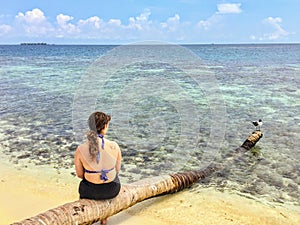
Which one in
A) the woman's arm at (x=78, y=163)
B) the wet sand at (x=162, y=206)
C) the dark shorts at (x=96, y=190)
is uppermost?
the woman's arm at (x=78, y=163)

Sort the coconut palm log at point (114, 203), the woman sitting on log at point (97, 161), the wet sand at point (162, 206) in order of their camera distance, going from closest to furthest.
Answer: the coconut palm log at point (114, 203), the woman sitting on log at point (97, 161), the wet sand at point (162, 206)

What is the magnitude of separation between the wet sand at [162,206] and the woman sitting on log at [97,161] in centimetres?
72

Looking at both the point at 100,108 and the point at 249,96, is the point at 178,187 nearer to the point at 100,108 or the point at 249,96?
the point at 100,108

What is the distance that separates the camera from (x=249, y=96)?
18.7 metres

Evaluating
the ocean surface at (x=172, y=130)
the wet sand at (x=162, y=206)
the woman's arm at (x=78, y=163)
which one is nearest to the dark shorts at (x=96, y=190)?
the woman's arm at (x=78, y=163)

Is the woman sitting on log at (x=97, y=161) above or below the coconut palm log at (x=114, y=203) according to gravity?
above

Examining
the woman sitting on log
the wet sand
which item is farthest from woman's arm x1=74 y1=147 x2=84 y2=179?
the wet sand

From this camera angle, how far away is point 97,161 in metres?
5.00

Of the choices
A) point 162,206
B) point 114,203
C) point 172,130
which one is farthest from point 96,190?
point 172,130

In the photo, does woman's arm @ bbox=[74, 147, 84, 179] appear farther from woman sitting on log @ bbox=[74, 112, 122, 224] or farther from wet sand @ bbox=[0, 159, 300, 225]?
wet sand @ bbox=[0, 159, 300, 225]

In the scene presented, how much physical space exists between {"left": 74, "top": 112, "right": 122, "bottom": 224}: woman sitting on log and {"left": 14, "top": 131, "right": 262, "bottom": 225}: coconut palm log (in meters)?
0.18

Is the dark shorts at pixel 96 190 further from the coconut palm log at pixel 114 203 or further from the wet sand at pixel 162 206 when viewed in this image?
the wet sand at pixel 162 206

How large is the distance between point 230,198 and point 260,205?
0.60 m

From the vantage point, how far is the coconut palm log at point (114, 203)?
14.9 feet
